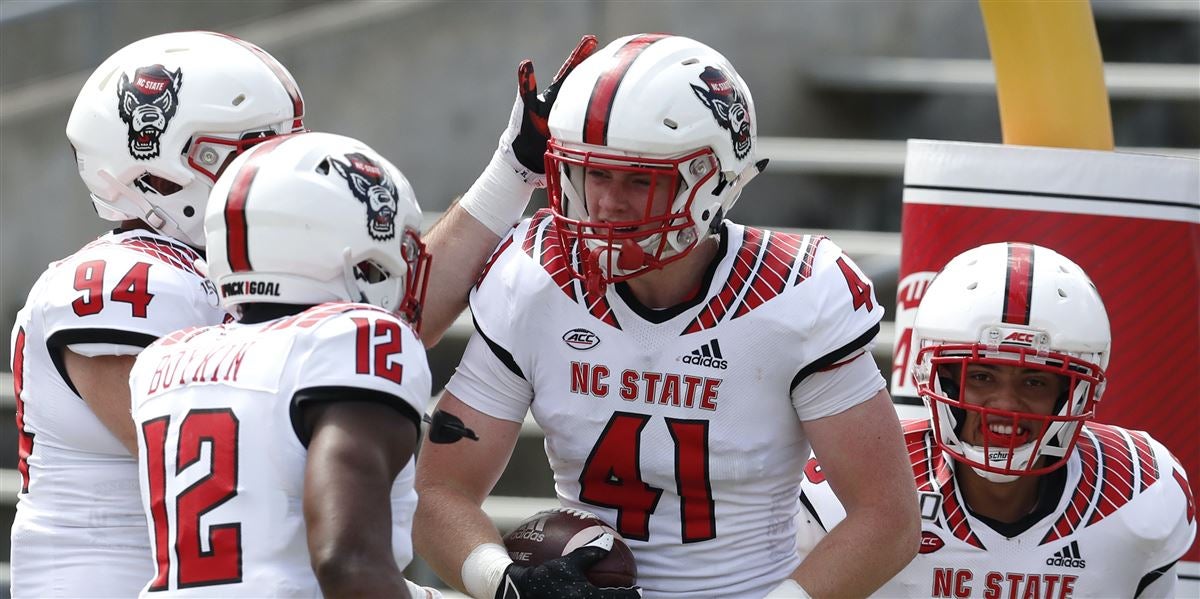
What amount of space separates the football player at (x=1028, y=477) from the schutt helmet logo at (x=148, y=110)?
156cm

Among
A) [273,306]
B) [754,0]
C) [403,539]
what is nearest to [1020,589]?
[403,539]

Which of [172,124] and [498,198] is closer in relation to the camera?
[172,124]

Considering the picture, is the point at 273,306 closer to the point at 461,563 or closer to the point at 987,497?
the point at 461,563

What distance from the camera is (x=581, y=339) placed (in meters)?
3.11

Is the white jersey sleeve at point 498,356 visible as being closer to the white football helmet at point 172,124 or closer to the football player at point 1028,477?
the white football helmet at point 172,124

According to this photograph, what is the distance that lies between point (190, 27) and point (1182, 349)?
14.3ft

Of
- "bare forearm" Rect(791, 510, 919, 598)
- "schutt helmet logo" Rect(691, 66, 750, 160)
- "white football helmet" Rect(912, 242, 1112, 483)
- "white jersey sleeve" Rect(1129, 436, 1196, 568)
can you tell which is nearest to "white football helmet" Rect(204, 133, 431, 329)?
"schutt helmet logo" Rect(691, 66, 750, 160)

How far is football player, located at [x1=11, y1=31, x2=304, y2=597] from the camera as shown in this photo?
2.78 metres

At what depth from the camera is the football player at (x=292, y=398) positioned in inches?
86.3

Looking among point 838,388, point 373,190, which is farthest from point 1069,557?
point 373,190

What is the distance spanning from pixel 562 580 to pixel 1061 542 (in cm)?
124

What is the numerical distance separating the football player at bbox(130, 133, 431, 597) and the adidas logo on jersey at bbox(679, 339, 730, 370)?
29.5 inches

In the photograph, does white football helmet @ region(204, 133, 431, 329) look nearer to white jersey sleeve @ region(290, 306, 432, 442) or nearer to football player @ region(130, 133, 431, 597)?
football player @ region(130, 133, 431, 597)

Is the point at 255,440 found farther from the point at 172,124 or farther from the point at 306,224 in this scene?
the point at 172,124
